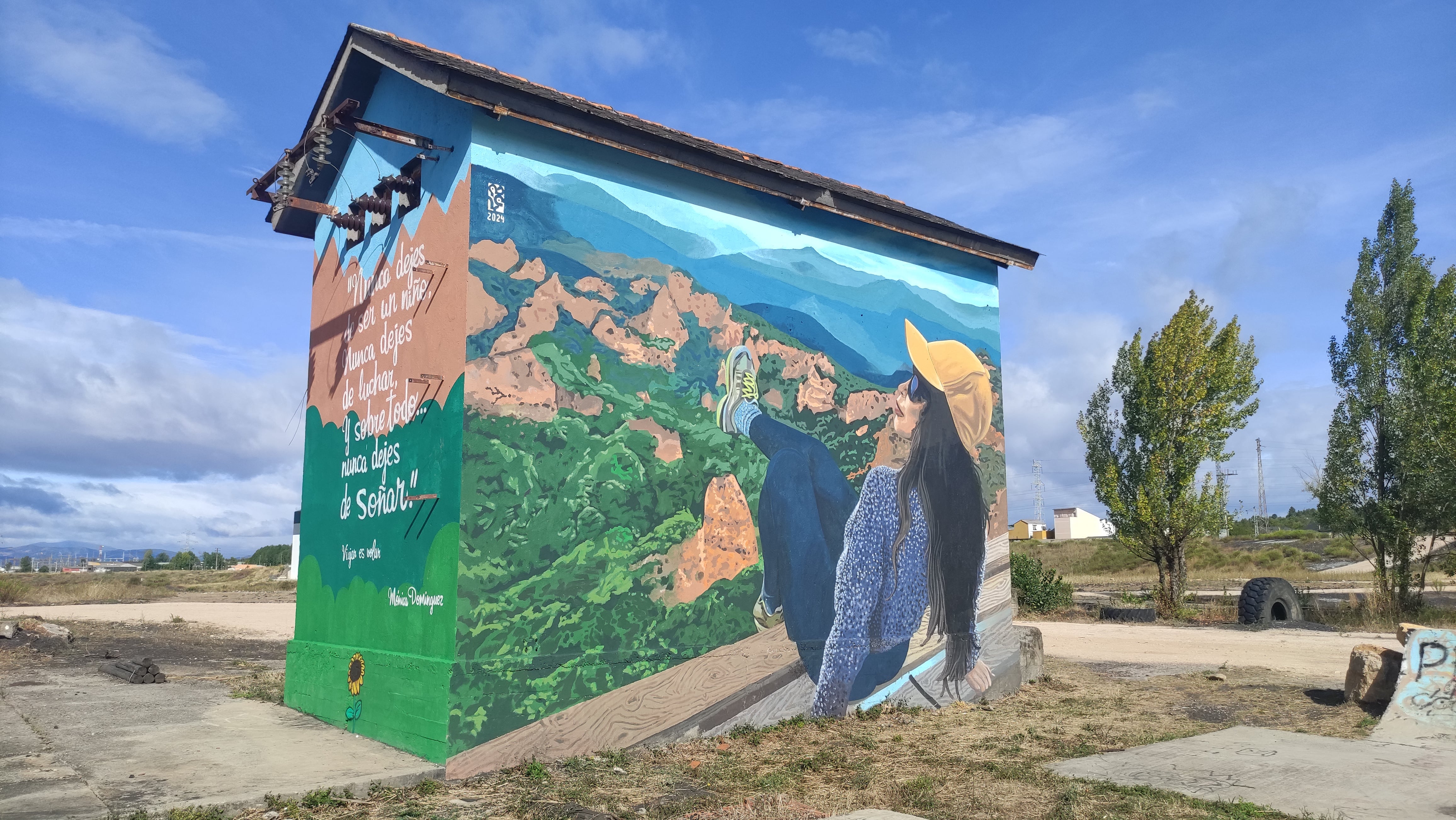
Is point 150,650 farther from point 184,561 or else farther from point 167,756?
point 184,561

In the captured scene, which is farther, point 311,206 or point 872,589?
point 872,589

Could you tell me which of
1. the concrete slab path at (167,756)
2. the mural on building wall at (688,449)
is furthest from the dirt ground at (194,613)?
the mural on building wall at (688,449)

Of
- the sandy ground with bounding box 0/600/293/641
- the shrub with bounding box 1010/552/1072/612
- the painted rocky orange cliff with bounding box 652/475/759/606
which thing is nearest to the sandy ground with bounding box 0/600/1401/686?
the sandy ground with bounding box 0/600/293/641

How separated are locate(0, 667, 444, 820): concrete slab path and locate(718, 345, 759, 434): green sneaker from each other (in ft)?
12.5

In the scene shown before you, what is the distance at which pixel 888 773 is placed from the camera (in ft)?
23.5

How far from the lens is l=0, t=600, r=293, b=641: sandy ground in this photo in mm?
24344

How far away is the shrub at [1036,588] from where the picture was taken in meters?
22.7

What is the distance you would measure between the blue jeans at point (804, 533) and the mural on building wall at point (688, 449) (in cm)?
2

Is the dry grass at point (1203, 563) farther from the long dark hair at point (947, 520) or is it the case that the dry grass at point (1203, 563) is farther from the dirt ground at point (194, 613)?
the dirt ground at point (194, 613)

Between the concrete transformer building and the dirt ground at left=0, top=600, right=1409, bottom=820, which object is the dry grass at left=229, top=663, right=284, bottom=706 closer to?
the dirt ground at left=0, top=600, right=1409, bottom=820

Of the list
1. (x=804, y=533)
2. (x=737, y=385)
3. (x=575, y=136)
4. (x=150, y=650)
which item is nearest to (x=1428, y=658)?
(x=804, y=533)

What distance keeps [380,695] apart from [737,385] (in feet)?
13.6

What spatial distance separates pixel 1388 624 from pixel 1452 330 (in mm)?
7512

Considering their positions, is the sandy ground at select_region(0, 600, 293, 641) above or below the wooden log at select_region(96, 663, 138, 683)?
below
